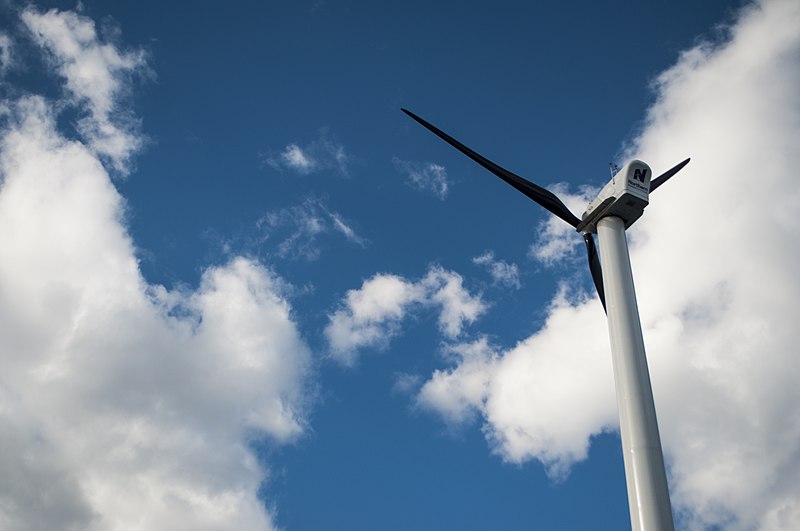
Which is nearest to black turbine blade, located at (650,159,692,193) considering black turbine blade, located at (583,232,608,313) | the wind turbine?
the wind turbine

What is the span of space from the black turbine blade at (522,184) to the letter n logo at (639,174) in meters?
3.33

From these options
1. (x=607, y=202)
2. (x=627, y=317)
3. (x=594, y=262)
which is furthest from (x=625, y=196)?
(x=627, y=317)

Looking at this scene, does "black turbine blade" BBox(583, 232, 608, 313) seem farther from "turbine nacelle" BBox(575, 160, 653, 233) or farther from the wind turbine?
"turbine nacelle" BBox(575, 160, 653, 233)

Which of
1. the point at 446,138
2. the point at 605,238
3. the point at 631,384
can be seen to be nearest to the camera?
the point at 631,384

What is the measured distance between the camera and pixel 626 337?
22328 mm

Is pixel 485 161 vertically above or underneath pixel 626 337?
above

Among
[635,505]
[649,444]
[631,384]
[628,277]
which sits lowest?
[635,505]

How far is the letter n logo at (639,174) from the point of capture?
89.1 ft

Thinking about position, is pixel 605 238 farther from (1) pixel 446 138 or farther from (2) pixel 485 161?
(1) pixel 446 138

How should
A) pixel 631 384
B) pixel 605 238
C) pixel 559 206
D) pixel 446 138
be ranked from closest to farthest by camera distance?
pixel 631 384 → pixel 605 238 → pixel 559 206 → pixel 446 138

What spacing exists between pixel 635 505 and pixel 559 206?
15.3m

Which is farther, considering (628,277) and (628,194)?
(628,194)

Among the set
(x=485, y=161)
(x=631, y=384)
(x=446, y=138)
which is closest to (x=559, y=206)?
(x=485, y=161)

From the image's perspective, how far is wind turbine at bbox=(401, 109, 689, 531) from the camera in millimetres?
19219
